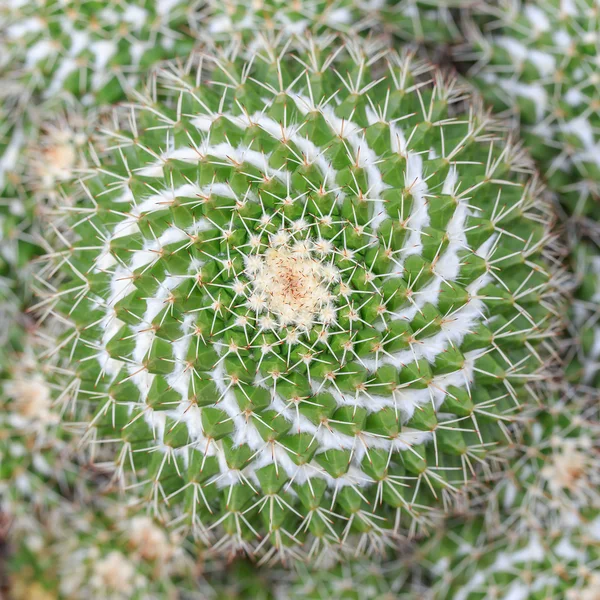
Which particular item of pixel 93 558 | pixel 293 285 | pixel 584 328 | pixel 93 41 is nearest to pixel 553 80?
pixel 584 328

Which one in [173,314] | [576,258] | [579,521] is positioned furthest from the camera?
[576,258]

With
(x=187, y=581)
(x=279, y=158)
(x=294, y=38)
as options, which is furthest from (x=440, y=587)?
(x=294, y=38)

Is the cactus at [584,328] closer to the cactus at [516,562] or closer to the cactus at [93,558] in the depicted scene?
the cactus at [516,562]

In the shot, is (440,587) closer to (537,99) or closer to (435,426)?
(435,426)

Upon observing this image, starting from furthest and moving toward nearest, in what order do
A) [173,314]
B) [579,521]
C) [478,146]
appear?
[579,521] < [478,146] < [173,314]

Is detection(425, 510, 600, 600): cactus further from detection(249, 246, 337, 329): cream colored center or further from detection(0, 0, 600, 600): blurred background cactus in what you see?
detection(249, 246, 337, 329): cream colored center
